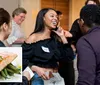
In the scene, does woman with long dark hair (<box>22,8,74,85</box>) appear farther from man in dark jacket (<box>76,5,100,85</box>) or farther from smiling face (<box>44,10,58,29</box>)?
man in dark jacket (<box>76,5,100,85</box>)

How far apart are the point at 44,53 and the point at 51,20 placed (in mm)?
354

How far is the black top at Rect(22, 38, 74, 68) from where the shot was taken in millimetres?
2568

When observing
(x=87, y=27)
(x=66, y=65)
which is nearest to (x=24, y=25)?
(x=66, y=65)

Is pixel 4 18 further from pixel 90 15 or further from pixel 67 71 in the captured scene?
pixel 67 71

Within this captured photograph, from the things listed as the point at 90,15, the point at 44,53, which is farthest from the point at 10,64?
the point at 44,53

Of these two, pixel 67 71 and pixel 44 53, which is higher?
pixel 44 53

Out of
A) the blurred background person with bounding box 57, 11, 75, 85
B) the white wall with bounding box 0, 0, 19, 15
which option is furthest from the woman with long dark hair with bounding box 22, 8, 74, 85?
the white wall with bounding box 0, 0, 19, 15

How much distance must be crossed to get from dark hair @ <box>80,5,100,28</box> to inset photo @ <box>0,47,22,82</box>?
20.0 inches

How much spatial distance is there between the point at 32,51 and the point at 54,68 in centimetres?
27

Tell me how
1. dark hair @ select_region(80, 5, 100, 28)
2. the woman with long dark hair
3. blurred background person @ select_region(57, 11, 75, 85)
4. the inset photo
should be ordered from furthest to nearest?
blurred background person @ select_region(57, 11, 75, 85), the woman with long dark hair, dark hair @ select_region(80, 5, 100, 28), the inset photo

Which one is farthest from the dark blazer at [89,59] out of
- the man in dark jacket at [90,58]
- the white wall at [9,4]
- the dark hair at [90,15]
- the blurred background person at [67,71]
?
the white wall at [9,4]

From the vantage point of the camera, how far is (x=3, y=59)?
1693mm

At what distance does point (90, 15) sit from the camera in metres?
1.85

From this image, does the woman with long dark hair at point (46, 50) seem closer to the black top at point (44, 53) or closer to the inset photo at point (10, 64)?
the black top at point (44, 53)
